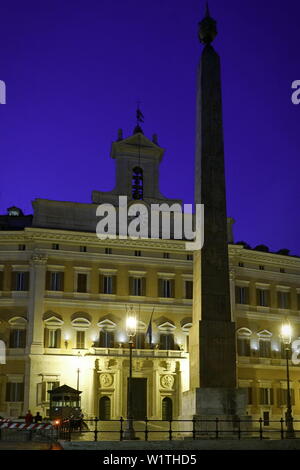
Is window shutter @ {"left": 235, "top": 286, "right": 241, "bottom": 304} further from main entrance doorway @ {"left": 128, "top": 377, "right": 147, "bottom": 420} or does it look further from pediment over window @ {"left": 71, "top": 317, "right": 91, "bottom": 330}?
pediment over window @ {"left": 71, "top": 317, "right": 91, "bottom": 330}

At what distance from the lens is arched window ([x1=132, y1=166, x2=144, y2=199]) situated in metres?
45.5

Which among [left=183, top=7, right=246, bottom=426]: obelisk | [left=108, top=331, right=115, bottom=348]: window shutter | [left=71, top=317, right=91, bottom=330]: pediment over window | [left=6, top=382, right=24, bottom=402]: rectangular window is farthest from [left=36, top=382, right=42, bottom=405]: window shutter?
[left=183, top=7, right=246, bottom=426]: obelisk

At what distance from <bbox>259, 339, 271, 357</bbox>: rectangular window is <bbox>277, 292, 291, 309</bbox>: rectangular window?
3090 mm

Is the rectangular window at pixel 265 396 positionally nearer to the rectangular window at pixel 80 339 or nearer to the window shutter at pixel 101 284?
the rectangular window at pixel 80 339

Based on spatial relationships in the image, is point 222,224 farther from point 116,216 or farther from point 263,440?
point 116,216

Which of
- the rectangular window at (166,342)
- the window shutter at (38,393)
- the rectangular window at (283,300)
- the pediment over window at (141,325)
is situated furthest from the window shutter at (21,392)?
the rectangular window at (283,300)

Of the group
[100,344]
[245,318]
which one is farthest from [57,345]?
[245,318]

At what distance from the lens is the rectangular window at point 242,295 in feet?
151

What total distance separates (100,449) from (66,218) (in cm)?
2722

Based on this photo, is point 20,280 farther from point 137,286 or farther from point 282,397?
point 282,397

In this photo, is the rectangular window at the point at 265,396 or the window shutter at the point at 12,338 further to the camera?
the rectangular window at the point at 265,396

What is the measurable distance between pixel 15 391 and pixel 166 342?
33.6 feet

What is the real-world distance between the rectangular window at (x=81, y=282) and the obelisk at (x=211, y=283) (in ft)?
68.2

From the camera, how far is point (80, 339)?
4159 centimetres
